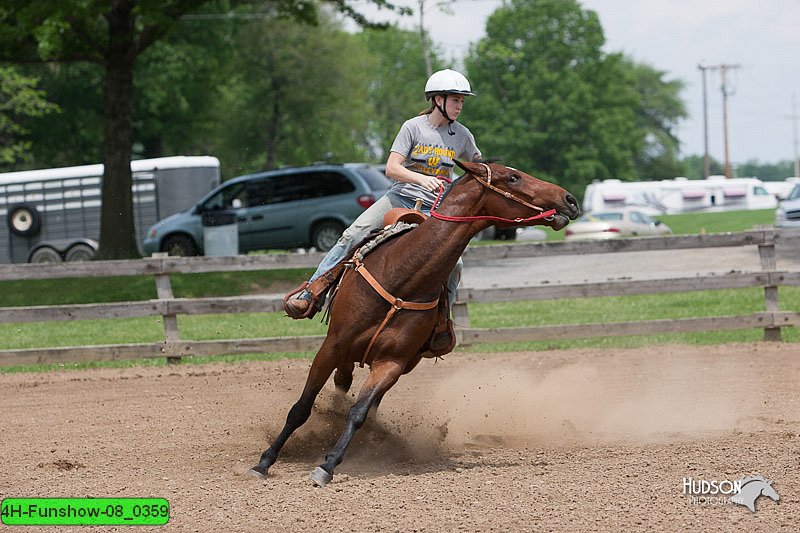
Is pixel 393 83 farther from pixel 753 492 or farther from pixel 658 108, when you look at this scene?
pixel 753 492

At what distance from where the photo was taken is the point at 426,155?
7023 millimetres

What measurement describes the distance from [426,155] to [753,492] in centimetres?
297

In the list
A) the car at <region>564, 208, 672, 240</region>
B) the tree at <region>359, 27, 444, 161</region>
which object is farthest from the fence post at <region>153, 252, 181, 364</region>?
the tree at <region>359, 27, 444, 161</region>

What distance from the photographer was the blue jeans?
7.09m

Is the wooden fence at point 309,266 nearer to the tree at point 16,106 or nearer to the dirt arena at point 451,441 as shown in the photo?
the dirt arena at point 451,441

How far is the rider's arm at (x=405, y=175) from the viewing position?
6.75m

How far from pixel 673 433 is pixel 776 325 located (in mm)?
5526

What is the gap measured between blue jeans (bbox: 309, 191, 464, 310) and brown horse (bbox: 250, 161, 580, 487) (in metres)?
0.39

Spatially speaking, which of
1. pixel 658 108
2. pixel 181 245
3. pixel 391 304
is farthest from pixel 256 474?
pixel 658 108

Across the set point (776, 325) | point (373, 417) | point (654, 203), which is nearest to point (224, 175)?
point (654, 203)

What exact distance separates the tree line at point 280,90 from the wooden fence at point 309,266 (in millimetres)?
1539

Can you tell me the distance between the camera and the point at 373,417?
8.01 metres

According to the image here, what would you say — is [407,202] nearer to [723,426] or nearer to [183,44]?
[723,426]

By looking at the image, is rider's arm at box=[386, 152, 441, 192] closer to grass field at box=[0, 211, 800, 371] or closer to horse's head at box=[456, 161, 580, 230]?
horse's head at box=[456, 161, 580, 230]
